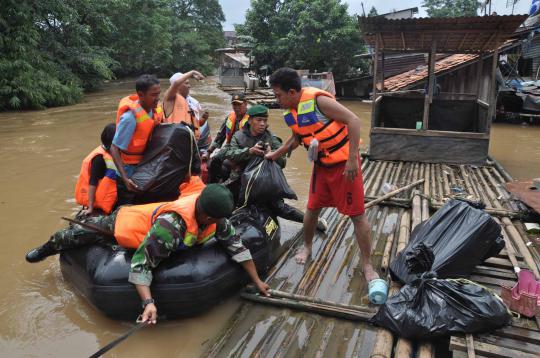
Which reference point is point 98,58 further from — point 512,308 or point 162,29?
point 512,308

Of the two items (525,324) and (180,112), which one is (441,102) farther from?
(525,324)

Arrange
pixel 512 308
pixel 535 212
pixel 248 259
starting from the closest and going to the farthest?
pixel 512 308, pixel 248 259, pixel 535 212

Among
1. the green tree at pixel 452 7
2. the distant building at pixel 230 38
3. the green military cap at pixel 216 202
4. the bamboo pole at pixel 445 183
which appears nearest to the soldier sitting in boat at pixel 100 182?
the green military cap at pixel 216 202

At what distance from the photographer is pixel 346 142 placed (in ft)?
10.6

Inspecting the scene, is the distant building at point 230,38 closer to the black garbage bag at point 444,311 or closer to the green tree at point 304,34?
the green tree at point 304,34

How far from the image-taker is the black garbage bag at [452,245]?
289 cm

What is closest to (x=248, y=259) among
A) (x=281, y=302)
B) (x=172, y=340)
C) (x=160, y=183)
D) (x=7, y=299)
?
(x=281, y=302)

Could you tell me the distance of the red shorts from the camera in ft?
10.7

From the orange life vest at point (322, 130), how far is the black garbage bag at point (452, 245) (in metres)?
0.87

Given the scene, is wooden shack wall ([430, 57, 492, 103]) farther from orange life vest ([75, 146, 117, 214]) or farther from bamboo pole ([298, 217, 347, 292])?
orange life vest ([75, 146, 117, 214])

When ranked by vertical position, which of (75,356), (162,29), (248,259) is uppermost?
(162,29)

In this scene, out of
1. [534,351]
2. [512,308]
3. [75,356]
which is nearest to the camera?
[534,351]

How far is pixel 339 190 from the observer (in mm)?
3316

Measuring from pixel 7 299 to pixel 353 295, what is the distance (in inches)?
112
